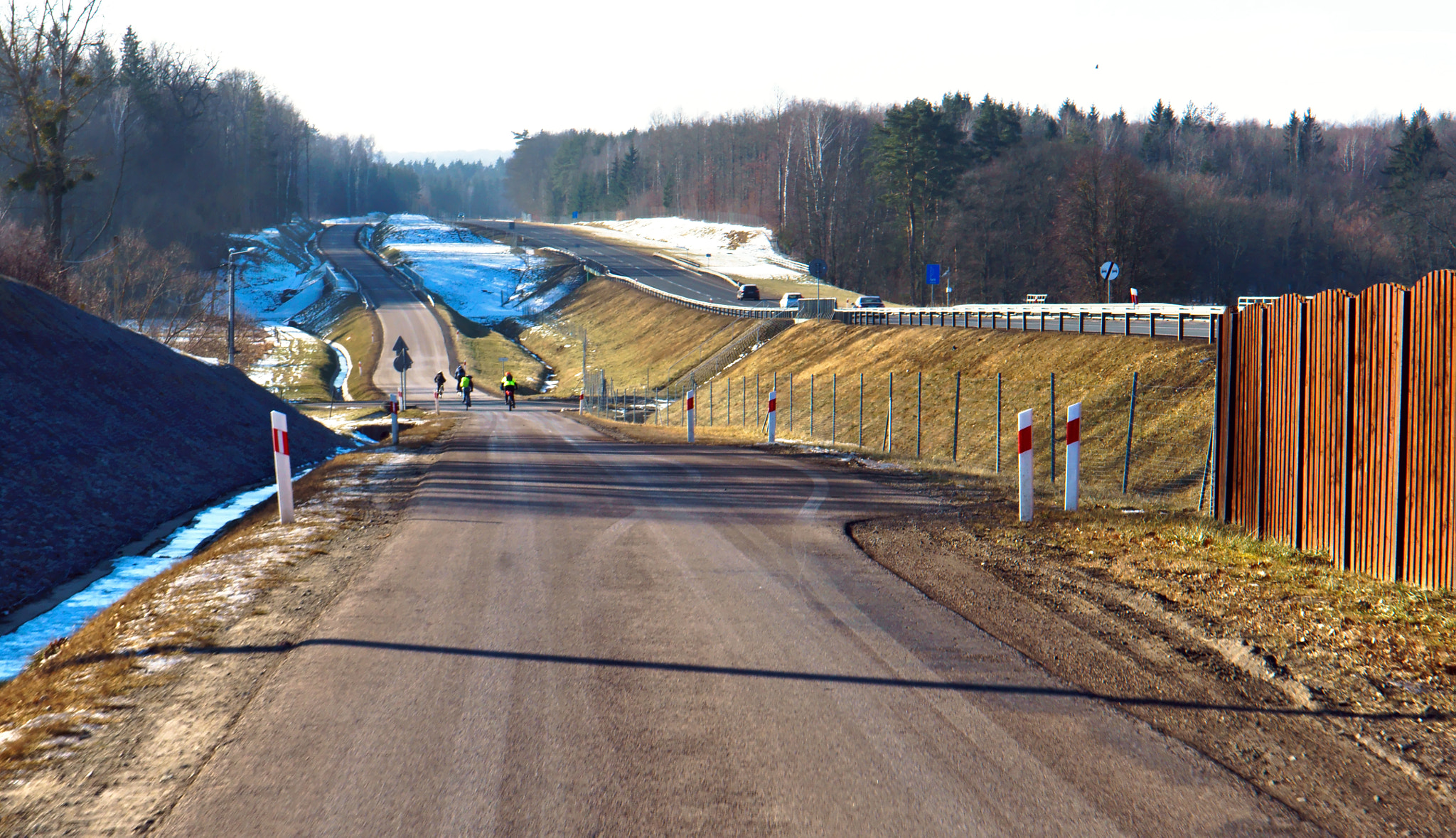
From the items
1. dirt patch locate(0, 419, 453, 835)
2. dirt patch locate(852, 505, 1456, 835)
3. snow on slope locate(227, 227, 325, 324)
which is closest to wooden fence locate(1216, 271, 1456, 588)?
dirt patch locate(852, 505, 1456, 835)

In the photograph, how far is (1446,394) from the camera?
7.11 metres

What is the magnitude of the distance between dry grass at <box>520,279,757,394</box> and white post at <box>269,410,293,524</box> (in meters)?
49.1

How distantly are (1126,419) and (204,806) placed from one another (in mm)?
24055

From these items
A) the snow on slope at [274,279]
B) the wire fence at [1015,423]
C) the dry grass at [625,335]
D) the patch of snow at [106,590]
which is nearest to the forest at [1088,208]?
the dry grass at [625,335]

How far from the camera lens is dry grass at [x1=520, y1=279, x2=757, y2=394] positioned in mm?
65438

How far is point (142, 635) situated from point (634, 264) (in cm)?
11034

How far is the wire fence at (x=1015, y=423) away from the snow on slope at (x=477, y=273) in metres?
66.1

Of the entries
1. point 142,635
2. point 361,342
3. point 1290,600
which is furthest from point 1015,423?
point 361,342

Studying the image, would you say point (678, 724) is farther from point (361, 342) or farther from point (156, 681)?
point (361, 342)

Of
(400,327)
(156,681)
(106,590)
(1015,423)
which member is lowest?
(106,590)

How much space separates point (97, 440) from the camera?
1611cm

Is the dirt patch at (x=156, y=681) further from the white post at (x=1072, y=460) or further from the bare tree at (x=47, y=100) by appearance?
A: the bare tree at (x=47, y=100)

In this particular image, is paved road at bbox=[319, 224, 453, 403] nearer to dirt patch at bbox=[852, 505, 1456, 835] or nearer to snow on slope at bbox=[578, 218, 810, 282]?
snow on slope at bbox=[578, 218, 810, 282]

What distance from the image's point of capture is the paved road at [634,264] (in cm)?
9212
